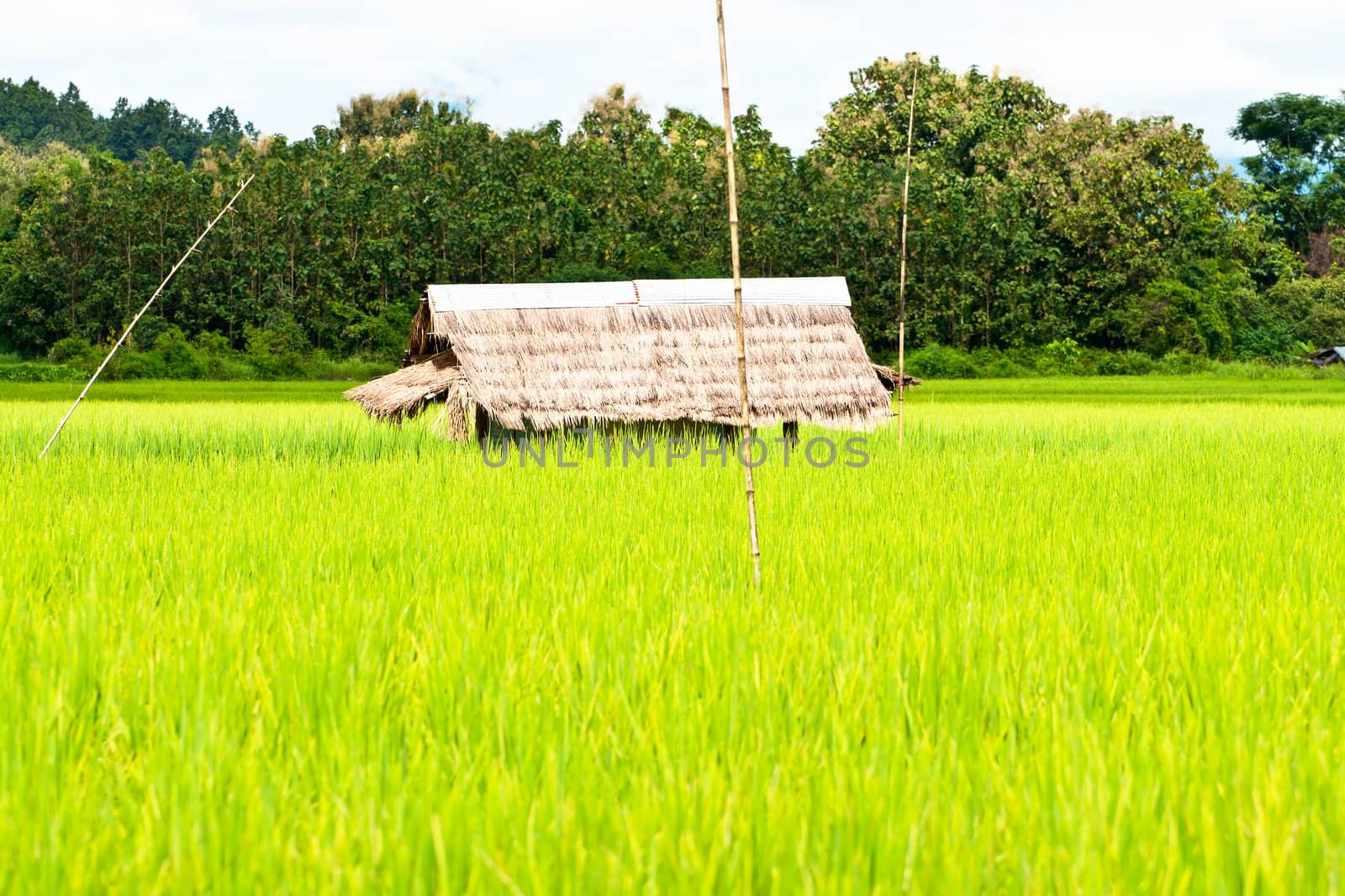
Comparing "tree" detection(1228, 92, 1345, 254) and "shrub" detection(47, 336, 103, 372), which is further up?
"tree" detection(1228, 92, 1345, 254)

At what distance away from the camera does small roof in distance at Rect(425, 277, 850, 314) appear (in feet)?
28.3

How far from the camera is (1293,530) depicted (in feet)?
14.4

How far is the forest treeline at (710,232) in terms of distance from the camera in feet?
84.2

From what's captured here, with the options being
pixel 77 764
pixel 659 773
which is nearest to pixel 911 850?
pixel 659 773

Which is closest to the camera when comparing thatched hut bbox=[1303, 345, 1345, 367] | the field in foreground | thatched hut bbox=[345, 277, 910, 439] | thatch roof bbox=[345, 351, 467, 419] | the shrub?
the field in foreground

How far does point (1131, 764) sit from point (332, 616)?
1781 mm

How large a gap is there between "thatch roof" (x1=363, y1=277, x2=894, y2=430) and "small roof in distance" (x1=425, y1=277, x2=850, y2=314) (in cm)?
1

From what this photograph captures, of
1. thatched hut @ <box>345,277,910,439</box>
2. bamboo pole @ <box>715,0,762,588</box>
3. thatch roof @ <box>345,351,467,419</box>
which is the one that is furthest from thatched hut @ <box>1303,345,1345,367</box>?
bamboo pole @ <box>715,0,762,588</box>

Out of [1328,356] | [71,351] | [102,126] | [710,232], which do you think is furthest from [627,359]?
[102,126]

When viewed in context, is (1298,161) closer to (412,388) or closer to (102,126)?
(412,388)

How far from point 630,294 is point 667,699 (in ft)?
23.6

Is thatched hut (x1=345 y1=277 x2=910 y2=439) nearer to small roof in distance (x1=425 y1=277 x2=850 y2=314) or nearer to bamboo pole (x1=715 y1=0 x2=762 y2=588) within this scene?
small roof in distance (x1=425 y1=277 x2=850 y2=314)

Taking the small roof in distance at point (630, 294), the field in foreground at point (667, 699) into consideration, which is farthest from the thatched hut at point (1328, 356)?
the field in foreground at point (667, 699)

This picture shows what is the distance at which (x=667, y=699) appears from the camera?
209cm
